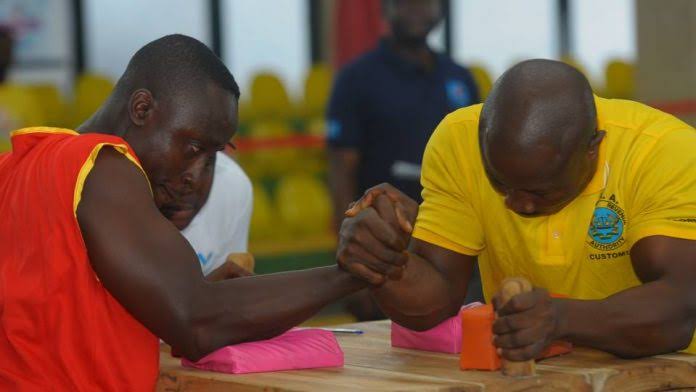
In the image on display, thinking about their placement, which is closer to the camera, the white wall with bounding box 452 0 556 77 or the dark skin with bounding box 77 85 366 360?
the dark skin with bounding box 77 85 366 360

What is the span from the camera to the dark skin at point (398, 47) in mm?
5648

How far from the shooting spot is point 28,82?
9.41 meters

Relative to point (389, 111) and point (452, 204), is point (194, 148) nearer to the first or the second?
point (452, 204)

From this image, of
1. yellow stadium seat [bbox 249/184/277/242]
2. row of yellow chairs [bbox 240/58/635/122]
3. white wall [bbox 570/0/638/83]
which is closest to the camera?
yellow stadium seat [bbox 249/184/277/242]

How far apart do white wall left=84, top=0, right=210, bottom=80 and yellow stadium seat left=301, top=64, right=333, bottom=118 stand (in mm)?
1050

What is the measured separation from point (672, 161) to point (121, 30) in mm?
7784

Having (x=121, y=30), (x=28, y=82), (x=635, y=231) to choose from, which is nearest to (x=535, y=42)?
(x=121, y=30)

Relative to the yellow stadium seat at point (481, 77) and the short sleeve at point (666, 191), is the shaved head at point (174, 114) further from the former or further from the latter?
the yellow stadium seat at point (481, 77)

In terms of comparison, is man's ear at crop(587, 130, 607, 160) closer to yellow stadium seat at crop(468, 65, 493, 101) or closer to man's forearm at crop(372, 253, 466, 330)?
man's forearm at crop(372, 253, 466, 330)

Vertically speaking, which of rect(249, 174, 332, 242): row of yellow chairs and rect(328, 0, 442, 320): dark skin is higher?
rect(328, 0, 442, 320): dark skin

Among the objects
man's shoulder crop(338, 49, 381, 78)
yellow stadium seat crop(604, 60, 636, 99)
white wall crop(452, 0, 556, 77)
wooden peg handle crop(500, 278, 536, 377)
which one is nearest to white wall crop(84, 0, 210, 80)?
white wall crop(452, 0, 556, 77)

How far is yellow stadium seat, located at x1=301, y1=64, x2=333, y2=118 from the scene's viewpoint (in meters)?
9.78

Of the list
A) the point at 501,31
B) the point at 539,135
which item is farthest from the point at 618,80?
the point at 539,135

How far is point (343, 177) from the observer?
5.66 m
